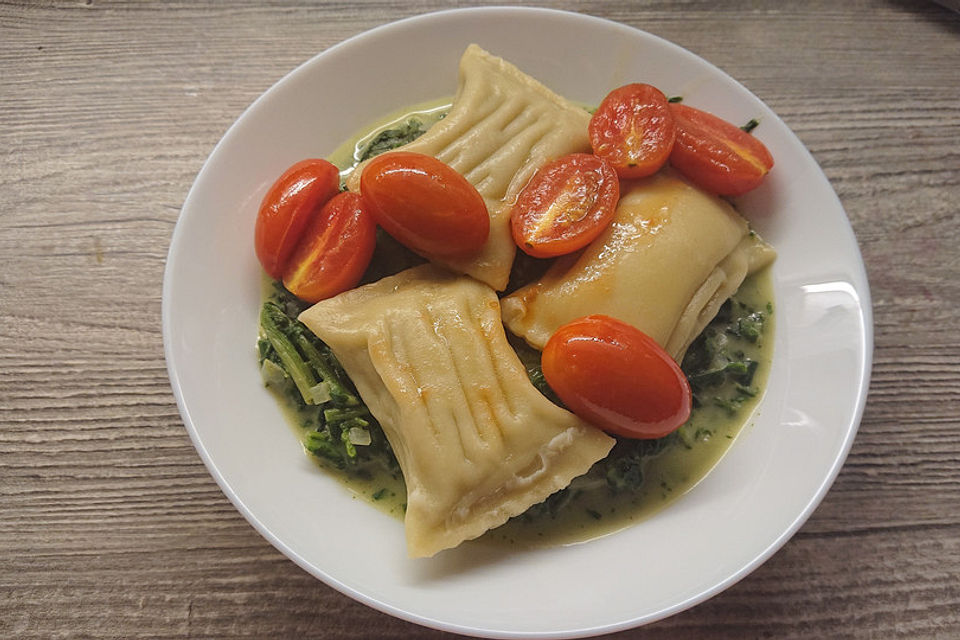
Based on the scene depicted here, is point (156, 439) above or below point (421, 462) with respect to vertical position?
below

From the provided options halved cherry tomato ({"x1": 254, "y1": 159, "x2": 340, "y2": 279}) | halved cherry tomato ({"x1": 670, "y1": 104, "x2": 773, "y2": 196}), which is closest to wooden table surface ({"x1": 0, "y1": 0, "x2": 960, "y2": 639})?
halved cherry tomato ({"x1": 254, "y1": 159, "x2": 340, "y2": 279})

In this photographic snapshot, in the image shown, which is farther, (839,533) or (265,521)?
(839,533)

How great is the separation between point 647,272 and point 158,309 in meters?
2.09

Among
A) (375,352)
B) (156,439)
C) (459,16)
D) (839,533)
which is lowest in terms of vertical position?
(156,439)

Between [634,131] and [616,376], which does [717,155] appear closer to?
[634,131]

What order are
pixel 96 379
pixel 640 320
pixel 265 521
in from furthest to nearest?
pixel 96 379 → pixel 640 320 → pixel 265 521

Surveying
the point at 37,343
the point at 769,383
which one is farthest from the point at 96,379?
the point at 769,383

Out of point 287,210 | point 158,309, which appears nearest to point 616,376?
point 287,210

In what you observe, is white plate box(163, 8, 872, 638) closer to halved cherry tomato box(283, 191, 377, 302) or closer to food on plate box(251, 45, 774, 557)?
food on plate box(251, 45, 774, 557)

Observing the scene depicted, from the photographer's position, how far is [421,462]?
2.38 m

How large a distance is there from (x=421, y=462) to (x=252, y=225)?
1.18 m

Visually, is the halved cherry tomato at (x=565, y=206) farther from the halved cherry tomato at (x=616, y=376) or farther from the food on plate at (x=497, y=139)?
the halved cherry tomato at (x=616, y=376)

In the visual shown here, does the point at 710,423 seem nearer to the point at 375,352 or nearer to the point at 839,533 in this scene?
the point at 839,533

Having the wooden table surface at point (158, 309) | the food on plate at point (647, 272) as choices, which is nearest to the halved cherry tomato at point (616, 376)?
the food on plate at point (647, 272)
